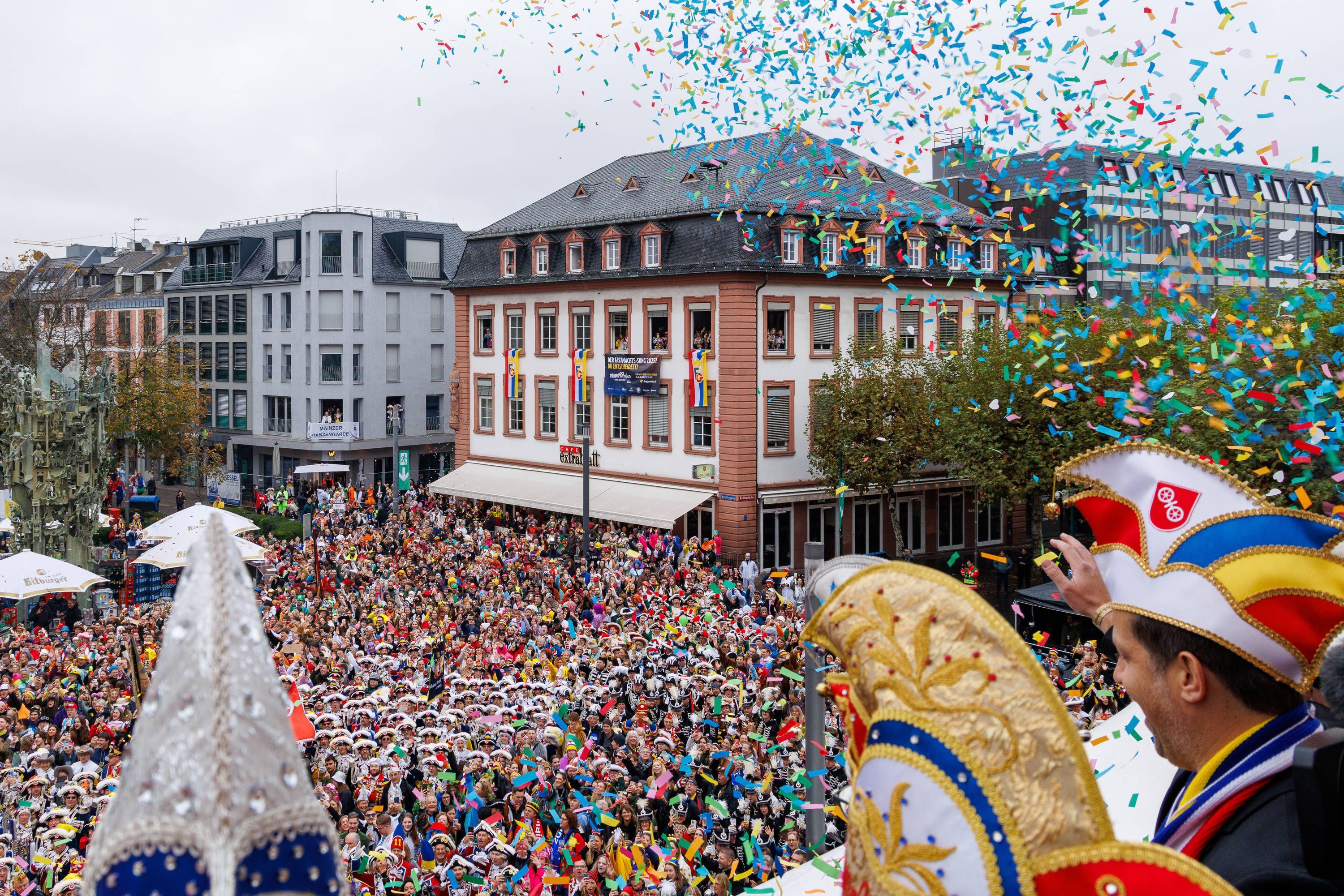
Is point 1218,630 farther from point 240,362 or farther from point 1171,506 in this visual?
point 240,362

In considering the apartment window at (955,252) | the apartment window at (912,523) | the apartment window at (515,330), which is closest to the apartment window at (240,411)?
the apartment window at (515,330)

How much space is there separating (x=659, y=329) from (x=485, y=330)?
9.24m

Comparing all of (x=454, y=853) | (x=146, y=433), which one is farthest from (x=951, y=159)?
(x=146, y=433)

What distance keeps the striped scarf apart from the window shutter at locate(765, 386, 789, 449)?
102 feet

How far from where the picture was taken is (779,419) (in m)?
33.7

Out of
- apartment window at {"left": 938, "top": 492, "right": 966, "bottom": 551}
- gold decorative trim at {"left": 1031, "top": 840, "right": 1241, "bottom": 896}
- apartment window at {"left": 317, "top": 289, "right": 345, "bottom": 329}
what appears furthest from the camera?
apartment window at {"left": 317, "top": 289, "right": 345, "bottom": 329}

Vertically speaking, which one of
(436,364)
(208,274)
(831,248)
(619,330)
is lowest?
(436,364)

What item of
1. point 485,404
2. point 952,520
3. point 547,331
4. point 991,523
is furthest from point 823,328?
point 485,404

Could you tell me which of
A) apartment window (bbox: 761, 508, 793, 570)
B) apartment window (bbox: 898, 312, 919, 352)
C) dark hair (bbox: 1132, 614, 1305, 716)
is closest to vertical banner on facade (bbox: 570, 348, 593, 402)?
apartment window (bbox: 761, 508, 793, 570)

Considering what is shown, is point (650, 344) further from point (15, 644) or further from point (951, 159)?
point (951, 159)

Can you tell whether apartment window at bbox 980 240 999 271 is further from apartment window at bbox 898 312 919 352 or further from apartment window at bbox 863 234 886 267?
apartment window at bbox 863 234 886 267

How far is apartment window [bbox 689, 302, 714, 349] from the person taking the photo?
33562 mm

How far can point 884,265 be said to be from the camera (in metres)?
35.8

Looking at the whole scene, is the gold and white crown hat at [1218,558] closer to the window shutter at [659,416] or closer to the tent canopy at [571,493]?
the tent canopy at [571,493]
